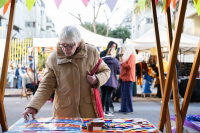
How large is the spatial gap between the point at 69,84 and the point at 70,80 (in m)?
0.04

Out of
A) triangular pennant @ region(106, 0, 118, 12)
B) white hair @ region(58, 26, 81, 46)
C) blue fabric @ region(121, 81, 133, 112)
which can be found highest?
triangular pennant @ region(106, 0, 118, 12)

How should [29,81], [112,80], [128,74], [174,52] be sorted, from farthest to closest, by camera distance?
[29,81] → [128,74] → [112,80] → [174,52]

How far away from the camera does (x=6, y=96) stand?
414 inches

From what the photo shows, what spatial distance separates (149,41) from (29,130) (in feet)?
26.0

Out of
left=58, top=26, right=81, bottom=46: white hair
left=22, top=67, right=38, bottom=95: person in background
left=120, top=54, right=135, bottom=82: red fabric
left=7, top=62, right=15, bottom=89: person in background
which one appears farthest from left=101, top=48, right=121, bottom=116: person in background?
left=7, top=62, right=15, bottom=89: person in background

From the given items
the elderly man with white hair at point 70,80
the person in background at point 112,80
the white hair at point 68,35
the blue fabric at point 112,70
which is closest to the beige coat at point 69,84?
the elderly man with white hair at point 70,80

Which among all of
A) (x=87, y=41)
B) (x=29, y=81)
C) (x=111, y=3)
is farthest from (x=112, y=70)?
(x=29, y=81)

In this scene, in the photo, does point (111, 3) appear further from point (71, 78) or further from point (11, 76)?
point (11, 76)

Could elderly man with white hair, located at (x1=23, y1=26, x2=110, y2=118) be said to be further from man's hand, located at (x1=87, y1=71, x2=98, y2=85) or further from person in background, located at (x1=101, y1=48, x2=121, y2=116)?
person in background, located at (x1=101, y1=48, x2=121, y2=116)

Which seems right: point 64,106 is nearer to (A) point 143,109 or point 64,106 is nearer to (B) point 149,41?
(A) point 143,109

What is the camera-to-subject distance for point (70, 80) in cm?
226

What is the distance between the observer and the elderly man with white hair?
223 cm

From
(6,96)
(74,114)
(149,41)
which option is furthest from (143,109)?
(6,96)

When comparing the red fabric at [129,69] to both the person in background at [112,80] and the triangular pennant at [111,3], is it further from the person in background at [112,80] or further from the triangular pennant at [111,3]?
the triangular pennant at [111,3]
